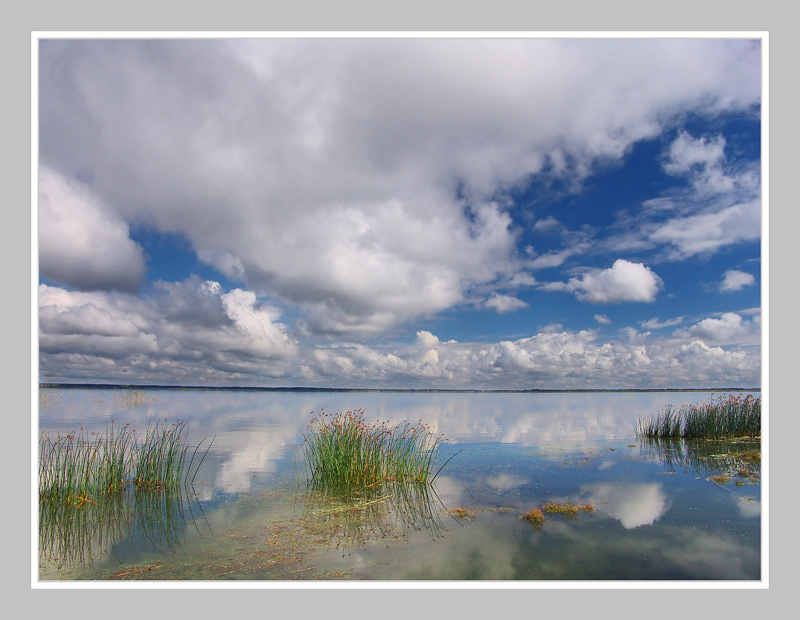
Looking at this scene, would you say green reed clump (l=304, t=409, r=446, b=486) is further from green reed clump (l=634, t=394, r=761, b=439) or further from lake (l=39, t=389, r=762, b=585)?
green reed clump (l=634, t=394, r=761, b=439)

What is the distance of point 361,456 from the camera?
950 cm

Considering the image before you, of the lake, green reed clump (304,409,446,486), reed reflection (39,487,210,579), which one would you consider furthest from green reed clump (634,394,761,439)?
reed reflection (39,487,210,579)

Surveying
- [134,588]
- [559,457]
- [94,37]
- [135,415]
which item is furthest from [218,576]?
[135,415]

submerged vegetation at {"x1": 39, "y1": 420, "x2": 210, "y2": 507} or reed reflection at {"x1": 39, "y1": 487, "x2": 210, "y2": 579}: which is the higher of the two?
submerged vegetation at {"x1": 39, "y1": 420, "x2": 210, "y2": 507}

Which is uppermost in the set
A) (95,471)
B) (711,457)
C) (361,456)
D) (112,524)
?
(95,471)

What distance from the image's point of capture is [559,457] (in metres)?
11.8

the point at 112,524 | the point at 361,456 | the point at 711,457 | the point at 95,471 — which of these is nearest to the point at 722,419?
the point at 711,457

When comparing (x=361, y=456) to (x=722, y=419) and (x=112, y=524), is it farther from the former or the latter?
(x=722, y=419)

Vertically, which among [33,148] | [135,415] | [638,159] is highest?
[638,159]

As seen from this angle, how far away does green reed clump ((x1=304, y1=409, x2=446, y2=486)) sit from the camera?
9383 millimetres

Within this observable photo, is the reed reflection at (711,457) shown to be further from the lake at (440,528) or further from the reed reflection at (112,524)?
the reed reflection at (112,524)

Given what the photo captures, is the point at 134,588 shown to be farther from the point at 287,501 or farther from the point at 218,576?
the point at 287,501

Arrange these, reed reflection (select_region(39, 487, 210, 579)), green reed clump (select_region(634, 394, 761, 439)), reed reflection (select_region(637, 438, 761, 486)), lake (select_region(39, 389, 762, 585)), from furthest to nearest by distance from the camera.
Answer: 1. green reed clump (select_region(634, 394, 761, 439))
2. reed reflection (select_region(637, 438, 761, 486))
3. reed reflection (select_region(39, 487, 210, 579))
4. lake (select_region(39, 389, 762, 585))

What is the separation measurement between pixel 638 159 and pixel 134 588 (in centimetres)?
1085
